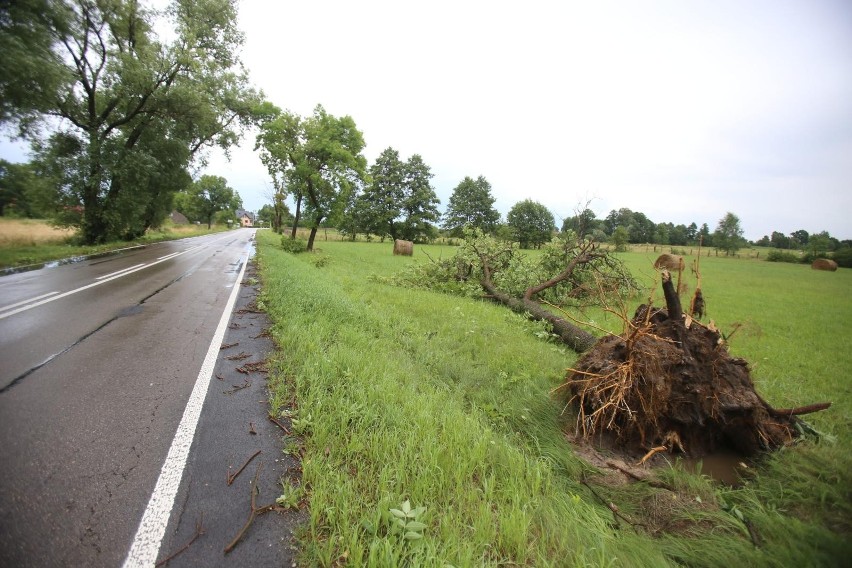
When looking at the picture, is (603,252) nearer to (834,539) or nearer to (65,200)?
(834,539)

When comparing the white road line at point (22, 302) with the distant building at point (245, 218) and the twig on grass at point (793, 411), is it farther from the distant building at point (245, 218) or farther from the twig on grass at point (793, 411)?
the distant building at point (245, 218)

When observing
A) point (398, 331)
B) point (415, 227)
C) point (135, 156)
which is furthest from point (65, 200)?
point (415, 227)

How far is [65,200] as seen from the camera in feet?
54.2

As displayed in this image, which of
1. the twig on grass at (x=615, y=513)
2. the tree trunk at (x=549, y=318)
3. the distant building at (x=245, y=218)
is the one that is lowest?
the twig on grass at (x=615, y=513)

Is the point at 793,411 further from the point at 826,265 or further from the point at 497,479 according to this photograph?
the point at 826,265

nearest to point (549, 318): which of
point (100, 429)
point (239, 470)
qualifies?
point (239, 470)

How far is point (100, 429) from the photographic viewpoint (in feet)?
9.43

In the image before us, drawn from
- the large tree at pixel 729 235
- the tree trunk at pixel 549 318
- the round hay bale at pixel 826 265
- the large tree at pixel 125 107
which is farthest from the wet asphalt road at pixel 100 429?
the large tree at pixel 729 235

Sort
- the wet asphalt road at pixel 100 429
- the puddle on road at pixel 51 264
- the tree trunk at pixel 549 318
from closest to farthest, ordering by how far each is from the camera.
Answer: the wet asphalt road at pixel 100 429 → the tree trunk at pixel 549 318 → the puddle on road at pixel 51 264

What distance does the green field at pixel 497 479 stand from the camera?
6.39 ft

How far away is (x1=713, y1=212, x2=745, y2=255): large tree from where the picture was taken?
55844 mm

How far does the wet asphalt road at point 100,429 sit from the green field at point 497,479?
0.44 meters

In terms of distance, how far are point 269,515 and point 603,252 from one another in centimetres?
931

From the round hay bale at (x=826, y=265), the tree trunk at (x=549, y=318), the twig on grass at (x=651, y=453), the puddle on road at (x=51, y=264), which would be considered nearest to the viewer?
the twig on grass at (x=651, y=453)
